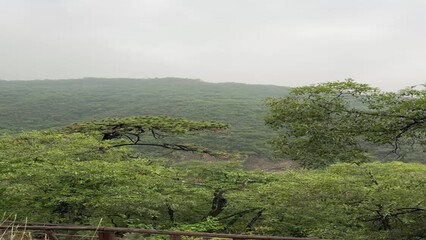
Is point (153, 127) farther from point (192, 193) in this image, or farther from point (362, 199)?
point (362, 199)

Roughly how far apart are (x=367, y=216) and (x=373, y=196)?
3.30ft

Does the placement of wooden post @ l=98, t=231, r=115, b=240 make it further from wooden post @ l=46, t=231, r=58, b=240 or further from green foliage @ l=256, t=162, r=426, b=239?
green foliage @ l=256, t=162, r=426, b=239

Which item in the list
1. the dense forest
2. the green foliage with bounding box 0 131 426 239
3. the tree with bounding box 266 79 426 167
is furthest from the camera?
the tree with bounding box 266 79 426 167

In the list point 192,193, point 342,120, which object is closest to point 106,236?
point 342,120

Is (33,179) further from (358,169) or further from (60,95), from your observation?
(60,95)

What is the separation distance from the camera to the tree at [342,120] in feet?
42.7

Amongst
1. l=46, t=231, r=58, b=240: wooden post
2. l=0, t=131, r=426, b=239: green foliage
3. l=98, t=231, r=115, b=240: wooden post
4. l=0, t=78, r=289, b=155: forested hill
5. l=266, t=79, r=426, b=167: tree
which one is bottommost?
l=0, t=78, r=289, b=155: forested hill

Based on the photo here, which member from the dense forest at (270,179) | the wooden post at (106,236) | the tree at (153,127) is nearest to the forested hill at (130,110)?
the tree at (153,127)

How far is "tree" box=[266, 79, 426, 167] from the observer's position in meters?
13.0

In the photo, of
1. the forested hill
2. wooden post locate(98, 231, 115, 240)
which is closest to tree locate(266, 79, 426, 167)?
wooden post locate(98, 231, 115, 240)

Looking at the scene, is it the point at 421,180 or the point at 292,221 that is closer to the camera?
the point at 421,180

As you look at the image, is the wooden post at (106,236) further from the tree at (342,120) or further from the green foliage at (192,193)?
the tree at (342,120)

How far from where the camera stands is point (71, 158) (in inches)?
592

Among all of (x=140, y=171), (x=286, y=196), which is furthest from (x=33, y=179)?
(x=286, y=196)
